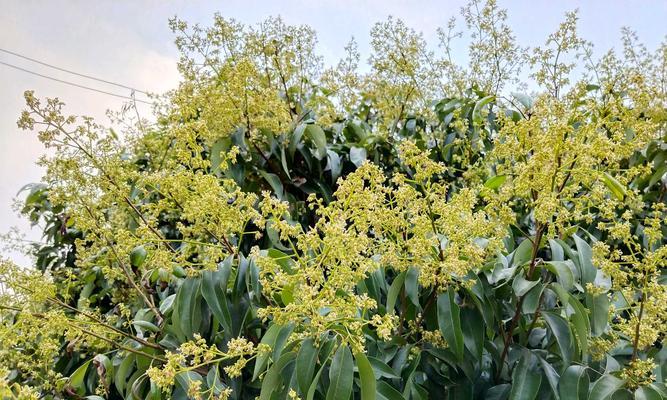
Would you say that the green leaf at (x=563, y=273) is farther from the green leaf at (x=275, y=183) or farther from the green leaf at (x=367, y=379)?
the green leaf at (x=275, y=183)

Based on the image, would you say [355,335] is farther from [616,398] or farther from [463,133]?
[463,133]

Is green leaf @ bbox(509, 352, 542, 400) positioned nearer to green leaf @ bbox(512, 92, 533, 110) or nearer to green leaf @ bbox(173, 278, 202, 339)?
green leaf @ bbox(173, 278, 202, 339)

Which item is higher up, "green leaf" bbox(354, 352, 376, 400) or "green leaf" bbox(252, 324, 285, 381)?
"green leaf" bbox(252, 324, 285, 381)

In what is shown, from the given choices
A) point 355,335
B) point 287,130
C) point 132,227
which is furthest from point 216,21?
point 355,335

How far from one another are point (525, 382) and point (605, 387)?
0.53 feet

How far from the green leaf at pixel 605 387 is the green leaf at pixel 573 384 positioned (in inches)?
1.4

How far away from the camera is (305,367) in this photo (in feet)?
3.95

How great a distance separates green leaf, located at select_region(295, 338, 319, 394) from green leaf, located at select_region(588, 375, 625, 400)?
57cm

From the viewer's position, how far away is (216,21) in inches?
83.6

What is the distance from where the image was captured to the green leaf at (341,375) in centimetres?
117

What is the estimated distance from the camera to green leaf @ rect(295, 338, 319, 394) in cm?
120

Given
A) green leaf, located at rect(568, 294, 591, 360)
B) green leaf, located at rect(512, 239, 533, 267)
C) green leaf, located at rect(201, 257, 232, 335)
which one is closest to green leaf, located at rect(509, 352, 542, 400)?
green leaf, located at rect(568, 294, 591, 360)

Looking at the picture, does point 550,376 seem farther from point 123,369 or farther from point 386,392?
point 123,369

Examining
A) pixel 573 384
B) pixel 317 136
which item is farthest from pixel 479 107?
pixel 573 384
